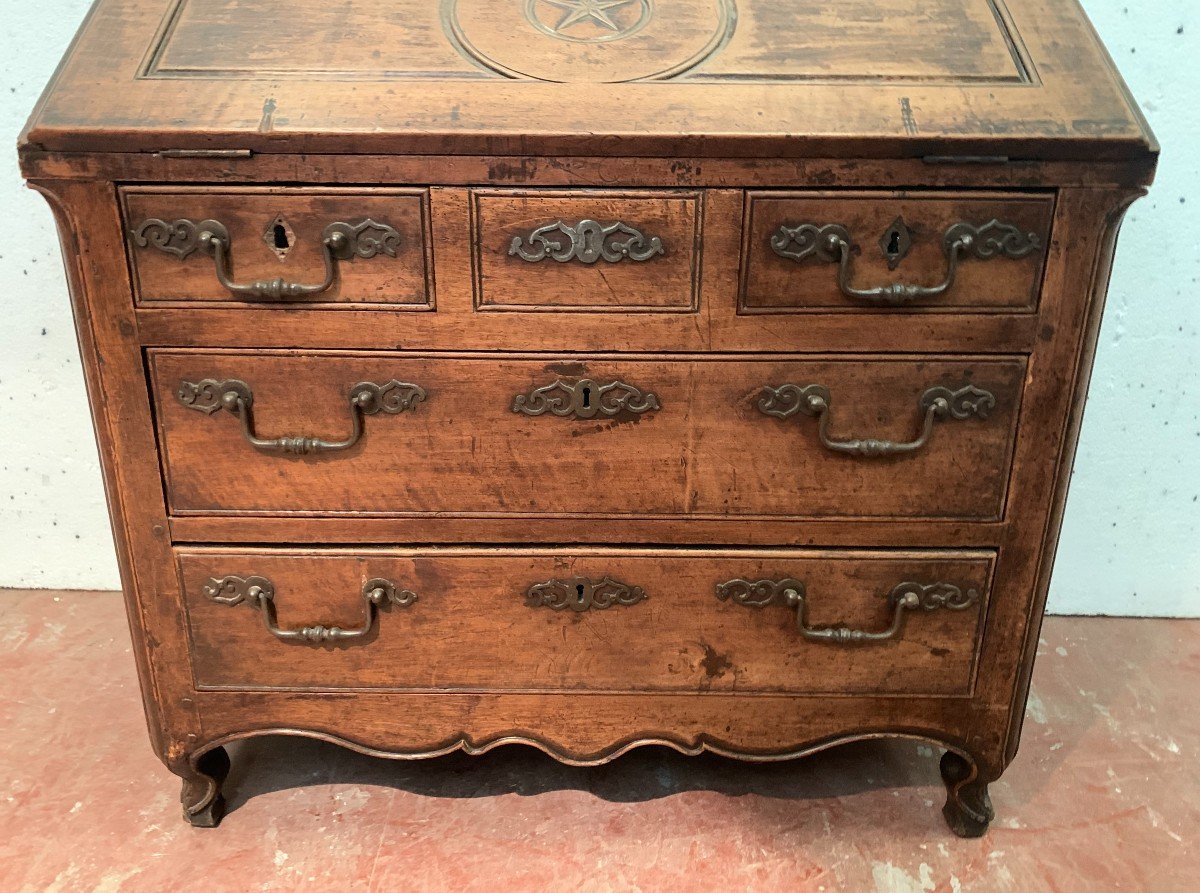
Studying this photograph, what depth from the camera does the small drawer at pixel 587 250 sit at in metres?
1.47

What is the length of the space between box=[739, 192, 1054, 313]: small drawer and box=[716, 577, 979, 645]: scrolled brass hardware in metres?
0.46

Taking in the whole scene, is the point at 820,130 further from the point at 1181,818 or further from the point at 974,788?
the point at 1181,818

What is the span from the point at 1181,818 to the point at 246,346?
1881 millimetres

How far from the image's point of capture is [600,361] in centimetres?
156

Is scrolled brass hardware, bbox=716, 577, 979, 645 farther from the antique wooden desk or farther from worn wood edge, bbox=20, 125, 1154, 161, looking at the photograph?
worn wood edge, bbox=20, 125, 1154, 161

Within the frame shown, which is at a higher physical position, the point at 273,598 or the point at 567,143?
the point at 567,143

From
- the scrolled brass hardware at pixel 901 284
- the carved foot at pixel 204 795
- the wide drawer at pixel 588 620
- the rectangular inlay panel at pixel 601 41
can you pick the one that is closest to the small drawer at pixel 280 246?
the rectangular inlay panel at pixel 601 41

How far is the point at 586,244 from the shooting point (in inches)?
58.6

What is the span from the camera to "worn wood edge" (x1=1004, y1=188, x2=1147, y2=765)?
1498mm

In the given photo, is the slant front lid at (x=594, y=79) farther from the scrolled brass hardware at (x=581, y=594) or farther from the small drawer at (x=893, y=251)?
the scrolled brass hardware at (x=581, y=594)

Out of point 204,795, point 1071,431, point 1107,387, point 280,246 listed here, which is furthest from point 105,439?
point 1107,387

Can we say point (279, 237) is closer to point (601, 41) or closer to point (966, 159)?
point (601, 41)

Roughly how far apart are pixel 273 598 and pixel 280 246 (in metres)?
A: 0.58

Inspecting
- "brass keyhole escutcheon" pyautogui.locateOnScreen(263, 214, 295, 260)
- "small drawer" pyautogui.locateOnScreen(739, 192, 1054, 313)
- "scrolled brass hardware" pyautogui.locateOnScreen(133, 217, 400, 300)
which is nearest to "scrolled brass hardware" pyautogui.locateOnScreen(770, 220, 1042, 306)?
"small drawer" pyautogui.locateOnScreen(739, 192, 1054, 313)
